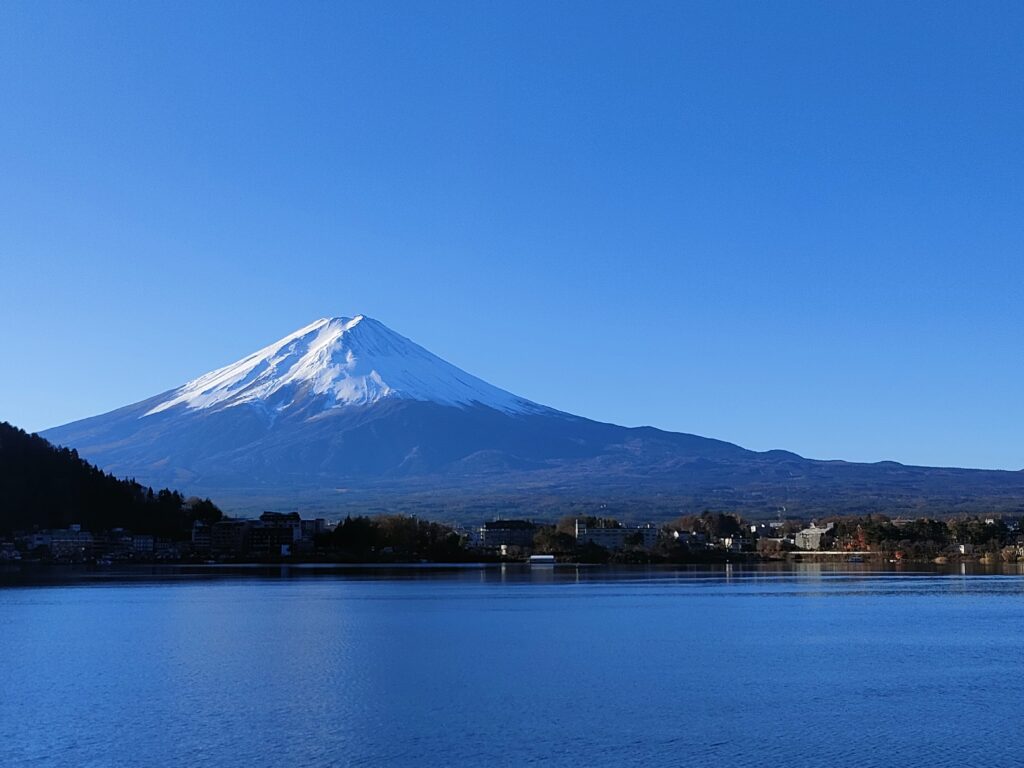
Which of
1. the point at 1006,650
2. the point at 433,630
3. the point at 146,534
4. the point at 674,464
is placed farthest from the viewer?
the point at 674,464

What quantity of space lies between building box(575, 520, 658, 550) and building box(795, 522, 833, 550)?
11.5m

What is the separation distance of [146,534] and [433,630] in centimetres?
5809

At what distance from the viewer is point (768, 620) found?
31781 mm

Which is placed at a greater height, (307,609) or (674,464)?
(674,464)

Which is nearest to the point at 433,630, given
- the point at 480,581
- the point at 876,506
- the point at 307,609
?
the point at 307,609

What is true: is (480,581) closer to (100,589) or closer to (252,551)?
(100,589)

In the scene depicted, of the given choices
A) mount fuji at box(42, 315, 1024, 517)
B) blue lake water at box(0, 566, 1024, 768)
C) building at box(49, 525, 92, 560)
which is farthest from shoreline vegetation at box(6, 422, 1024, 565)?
blue lake water at box(0, 566, 1024, 768)

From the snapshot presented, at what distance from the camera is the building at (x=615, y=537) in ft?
304

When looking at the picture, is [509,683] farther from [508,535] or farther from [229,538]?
[508,535]

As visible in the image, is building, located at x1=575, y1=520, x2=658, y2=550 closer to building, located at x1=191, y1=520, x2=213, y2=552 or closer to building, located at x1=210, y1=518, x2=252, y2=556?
building, located at x1=210, y1=518, x2=252, y2=556

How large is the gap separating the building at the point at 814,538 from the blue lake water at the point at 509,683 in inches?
2355

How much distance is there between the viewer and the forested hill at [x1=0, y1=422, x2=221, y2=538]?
73062 mm

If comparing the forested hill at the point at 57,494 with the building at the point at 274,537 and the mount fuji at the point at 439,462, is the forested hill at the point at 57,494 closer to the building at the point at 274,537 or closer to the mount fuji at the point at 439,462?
the building at the point at 274,537

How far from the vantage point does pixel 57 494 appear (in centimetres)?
7462
